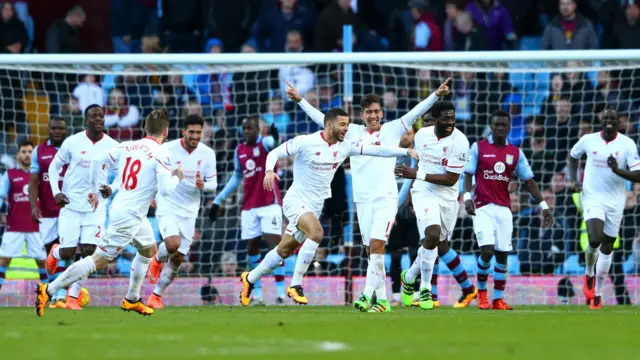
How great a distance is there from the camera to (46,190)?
Result: 16312mm

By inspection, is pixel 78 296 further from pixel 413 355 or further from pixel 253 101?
pixel 413 355

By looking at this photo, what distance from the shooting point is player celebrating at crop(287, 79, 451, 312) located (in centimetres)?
1377

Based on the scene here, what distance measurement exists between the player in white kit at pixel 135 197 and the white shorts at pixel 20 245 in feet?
16.4

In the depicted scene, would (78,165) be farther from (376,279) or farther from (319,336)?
(319,336)

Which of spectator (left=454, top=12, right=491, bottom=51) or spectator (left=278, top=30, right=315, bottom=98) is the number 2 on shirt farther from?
spectator (left=454, top=12, right=491, bottom=51)

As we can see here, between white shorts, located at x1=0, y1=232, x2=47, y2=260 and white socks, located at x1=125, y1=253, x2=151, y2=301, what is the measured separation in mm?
4767

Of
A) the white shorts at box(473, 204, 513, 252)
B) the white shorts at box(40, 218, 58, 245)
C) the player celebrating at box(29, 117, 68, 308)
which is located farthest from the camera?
the white shorts at box(40, 218, 58, 245)

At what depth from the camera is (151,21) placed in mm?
21359

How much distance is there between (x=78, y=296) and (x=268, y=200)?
3358mm

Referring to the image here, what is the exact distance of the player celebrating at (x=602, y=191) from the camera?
51.0 feet

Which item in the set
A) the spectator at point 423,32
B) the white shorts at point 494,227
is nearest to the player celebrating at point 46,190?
the white shorts at point 494,227

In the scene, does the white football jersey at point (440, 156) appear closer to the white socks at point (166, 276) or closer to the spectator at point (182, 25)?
the white socks at point (166, 276)

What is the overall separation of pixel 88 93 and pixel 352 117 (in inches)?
164

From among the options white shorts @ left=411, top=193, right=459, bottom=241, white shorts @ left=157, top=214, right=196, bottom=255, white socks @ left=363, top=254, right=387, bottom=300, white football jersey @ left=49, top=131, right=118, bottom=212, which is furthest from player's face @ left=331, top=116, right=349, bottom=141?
white football jersey @ left=49, top=131, right=118, bottom=212
